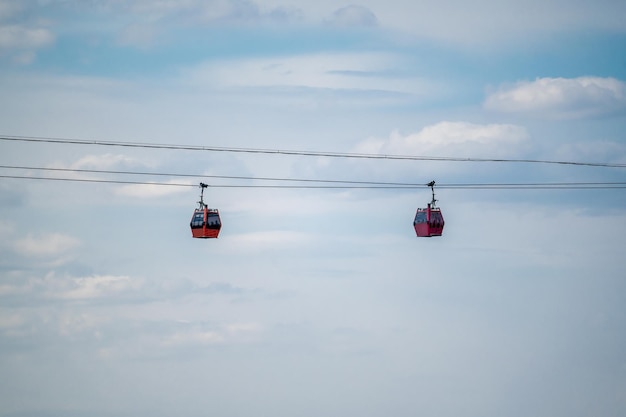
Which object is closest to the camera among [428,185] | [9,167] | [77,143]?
[77,143]

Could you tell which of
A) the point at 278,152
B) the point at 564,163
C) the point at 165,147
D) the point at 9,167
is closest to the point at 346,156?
the point at 278,152

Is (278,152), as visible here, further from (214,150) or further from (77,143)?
(77,143)

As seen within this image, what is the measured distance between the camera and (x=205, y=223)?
51625 millimetres

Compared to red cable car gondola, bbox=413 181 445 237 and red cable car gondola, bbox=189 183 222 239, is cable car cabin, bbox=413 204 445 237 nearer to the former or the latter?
red cable car gondola, bbox=413 181 445 237

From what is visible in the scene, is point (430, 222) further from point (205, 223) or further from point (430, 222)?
point (205, 223)

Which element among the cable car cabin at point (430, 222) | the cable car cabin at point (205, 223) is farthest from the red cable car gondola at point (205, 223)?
the cable car cabin at point (430, 222)

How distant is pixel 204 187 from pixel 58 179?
7.43 m

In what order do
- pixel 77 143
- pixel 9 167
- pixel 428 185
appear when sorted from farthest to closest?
1. pixel 428 185
2. pixel 9 167
3. pixel 77 143

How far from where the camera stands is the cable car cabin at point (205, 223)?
5169cm

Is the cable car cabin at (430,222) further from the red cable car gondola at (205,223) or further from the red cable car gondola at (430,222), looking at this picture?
the red cable car gondola at (205,223)

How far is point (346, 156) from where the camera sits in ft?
159

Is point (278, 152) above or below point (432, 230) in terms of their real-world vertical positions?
above

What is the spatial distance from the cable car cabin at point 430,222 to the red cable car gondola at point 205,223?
10.8 metres

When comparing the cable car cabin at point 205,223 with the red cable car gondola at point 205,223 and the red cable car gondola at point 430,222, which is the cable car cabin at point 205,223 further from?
the red cable car gondola at point 430,222
